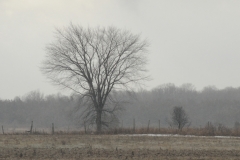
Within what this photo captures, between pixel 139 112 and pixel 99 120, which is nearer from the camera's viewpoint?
pixel 99 120

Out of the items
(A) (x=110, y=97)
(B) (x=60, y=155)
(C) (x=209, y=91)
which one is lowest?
(B) (x=60, y=155)

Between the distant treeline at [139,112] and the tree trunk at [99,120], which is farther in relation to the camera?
the distant treeline at [139,112]

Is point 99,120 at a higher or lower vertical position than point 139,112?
lower

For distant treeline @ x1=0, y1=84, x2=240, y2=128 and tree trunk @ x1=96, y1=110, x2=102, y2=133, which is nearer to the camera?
tree trunk @ x1=96, y1=110, x2=102, y2=133

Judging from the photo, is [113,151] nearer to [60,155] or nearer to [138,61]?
[60,155]

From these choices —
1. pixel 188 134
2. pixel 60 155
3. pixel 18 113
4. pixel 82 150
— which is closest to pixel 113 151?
pixel 82 150

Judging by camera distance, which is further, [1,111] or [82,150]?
[1,111]

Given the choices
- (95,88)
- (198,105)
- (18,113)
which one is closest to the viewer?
(95,88)

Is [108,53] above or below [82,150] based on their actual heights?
above

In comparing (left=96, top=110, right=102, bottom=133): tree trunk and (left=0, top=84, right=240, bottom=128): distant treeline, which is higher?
(left=0, top=84, right=240, bottom=128): distant treeline

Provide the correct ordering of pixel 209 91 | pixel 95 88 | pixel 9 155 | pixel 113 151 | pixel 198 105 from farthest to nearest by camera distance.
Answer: pixel 209 91, pixel 198 105, pixel 95 88, pixel 113 151, pixel 9 155

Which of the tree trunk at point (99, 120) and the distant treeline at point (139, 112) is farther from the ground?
the distant treeline at point (139, 112)

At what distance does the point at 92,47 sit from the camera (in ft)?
133

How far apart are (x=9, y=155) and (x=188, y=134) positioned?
19.2 meters
